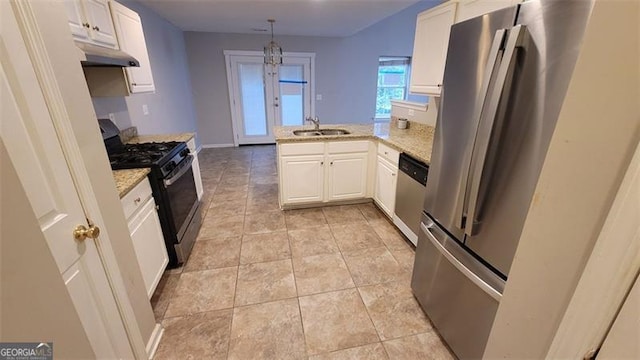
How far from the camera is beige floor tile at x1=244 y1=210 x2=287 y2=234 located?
8.89 ft

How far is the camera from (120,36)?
84.1 inches

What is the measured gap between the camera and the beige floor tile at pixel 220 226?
8.51ft

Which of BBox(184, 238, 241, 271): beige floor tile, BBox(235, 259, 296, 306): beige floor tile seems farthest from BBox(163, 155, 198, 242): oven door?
BBox(235, 259, 296, 306): beige floor tile

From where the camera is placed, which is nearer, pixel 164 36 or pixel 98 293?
pixel 98 293

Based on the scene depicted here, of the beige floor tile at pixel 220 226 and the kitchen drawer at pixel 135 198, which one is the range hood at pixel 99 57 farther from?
the beige floor tile at pixel 220 226

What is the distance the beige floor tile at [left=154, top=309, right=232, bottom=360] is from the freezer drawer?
124 cm

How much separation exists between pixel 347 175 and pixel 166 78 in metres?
3.25

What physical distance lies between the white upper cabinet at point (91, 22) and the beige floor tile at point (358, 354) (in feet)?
7.79

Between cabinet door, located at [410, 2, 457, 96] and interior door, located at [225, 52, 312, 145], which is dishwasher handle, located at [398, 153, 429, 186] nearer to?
cabinet door, located at [410, 2, 457, 96]

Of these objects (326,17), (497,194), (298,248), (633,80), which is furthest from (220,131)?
(633,80)

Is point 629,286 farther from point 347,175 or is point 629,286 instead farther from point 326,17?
point 326,17

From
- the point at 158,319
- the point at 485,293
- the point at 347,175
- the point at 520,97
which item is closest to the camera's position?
the point at 520,97

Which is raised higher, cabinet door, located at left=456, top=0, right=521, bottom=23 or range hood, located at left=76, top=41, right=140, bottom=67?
cabinet door, located at left=456, top=0, right=521, bottom=23

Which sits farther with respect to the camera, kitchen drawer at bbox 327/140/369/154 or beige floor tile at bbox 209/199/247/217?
beige floor tile at bbox 209/199/247/217
